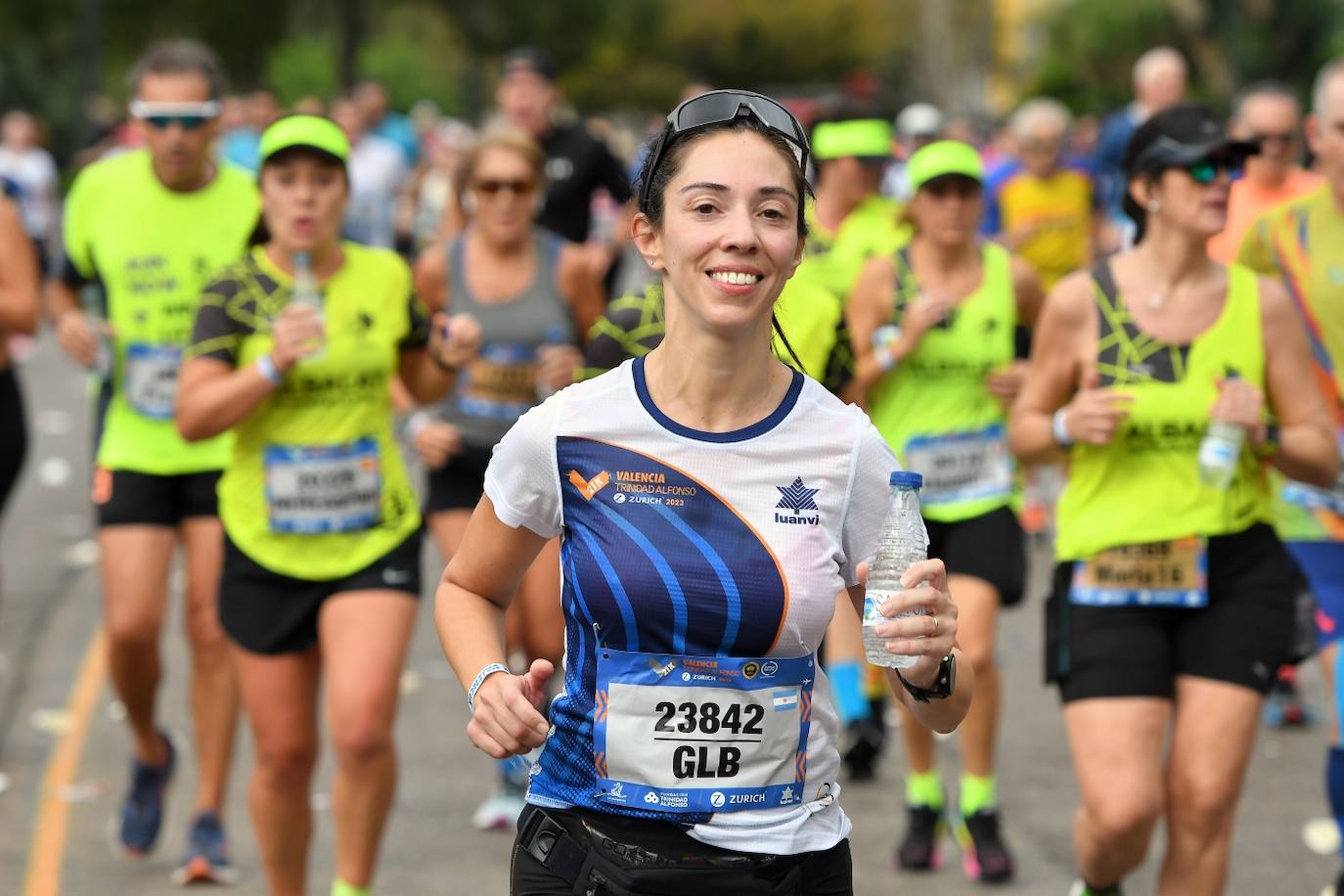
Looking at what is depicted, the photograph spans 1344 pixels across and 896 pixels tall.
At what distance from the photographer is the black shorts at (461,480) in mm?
7410

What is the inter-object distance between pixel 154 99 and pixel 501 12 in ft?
188

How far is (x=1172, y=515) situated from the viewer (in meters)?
5.34

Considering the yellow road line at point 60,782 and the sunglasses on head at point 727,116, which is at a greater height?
the sunglasses on head at point 727,116

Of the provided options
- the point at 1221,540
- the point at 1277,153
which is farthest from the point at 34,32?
the point at 1221,540

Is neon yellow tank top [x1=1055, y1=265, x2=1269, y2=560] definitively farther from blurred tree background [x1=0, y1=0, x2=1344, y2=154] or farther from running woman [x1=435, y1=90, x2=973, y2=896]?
blurred tree background [x1=0, y1=0, x2=1344, y2=154]

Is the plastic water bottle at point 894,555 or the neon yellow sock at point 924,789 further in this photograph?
the neon yellow sock at point 924,789

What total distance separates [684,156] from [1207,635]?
238 cm

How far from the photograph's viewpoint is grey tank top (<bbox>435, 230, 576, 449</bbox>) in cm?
741

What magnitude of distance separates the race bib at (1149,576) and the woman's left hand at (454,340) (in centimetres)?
175

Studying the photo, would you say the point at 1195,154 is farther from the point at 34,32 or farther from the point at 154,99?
the point at 34,32

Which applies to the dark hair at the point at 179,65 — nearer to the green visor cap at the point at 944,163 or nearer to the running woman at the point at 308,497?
the running woman at the point at 308,497

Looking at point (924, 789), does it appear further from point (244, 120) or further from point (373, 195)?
point (244, 120)

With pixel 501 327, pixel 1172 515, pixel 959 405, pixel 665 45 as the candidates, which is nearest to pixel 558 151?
pixel 501 327

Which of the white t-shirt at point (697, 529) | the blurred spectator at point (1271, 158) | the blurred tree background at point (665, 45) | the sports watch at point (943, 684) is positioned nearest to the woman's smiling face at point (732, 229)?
the white t-shirt at point (697, 529)
